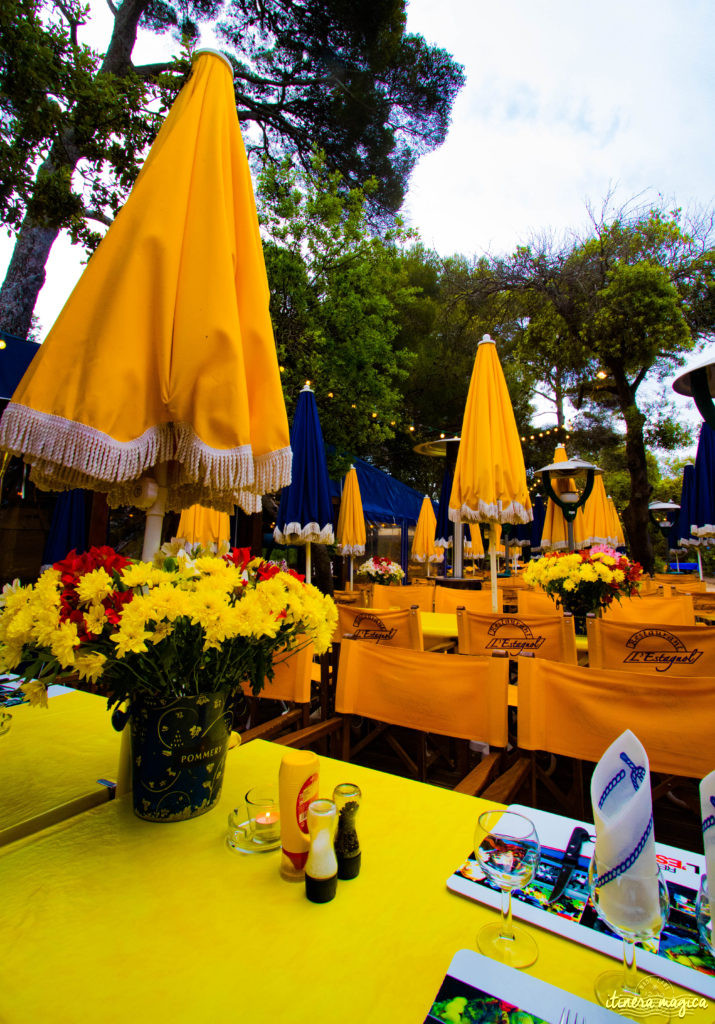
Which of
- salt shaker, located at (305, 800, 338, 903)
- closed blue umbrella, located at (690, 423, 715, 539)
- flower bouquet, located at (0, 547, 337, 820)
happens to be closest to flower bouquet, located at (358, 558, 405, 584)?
closed blue umbrella, located at (690, 423, 715, 539)

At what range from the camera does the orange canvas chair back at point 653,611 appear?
3836 mm

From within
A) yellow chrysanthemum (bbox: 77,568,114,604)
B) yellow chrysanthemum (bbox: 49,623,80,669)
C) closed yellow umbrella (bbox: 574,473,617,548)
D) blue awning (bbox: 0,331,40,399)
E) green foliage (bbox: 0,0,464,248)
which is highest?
green foliage (bbox: 0,0,464,248)

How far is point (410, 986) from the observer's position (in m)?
0.62

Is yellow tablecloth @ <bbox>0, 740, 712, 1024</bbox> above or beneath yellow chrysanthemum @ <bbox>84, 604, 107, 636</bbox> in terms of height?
beneath

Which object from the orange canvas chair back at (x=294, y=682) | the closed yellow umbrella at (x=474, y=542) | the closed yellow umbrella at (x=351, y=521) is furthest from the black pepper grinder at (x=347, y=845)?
the closed yellow umbrella at (x=474, y=542)

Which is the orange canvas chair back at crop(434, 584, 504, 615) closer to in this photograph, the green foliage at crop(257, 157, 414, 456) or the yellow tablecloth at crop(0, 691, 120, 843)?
the yellow tablecloth at crop(0, 691, 120, 843)

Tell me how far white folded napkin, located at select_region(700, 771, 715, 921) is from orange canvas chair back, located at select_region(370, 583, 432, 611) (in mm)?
4278

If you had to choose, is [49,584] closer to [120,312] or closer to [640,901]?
[120,312]

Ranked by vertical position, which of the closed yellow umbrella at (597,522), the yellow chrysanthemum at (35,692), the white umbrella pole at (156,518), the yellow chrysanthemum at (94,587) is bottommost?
the yellow chrysanthemum at (35,692)

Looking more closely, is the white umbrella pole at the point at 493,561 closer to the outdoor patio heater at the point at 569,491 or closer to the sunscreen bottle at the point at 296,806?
the outdoor patio heater at the point at 569,491

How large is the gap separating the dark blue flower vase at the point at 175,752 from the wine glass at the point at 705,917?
0.85 m

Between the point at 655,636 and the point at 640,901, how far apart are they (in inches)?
85.5

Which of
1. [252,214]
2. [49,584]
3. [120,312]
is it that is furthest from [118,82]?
[49,584]

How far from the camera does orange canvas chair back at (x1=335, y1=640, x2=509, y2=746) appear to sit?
1597 mm
